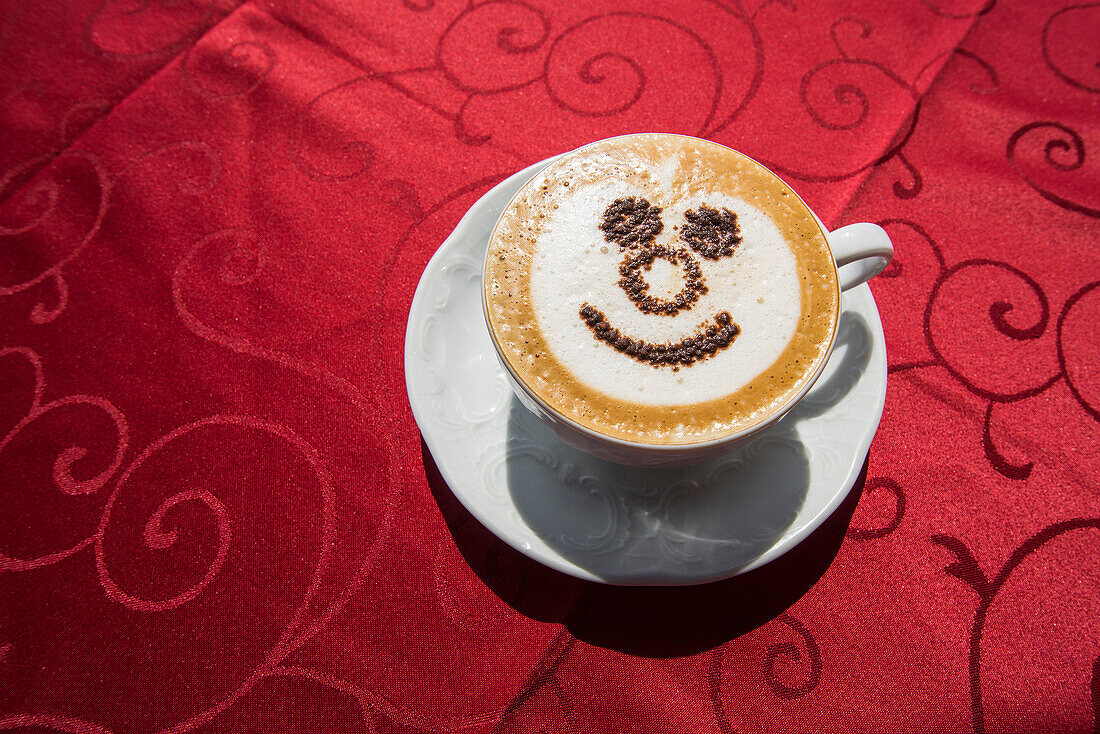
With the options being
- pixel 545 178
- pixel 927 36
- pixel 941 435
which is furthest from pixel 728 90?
pixel 941 435

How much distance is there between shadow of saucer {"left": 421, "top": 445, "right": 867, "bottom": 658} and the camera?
31.3 inches

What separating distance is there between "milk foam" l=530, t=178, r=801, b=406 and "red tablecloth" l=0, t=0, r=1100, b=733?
11.9 inches

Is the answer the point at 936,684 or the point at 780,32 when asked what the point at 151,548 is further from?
the point at 780,32

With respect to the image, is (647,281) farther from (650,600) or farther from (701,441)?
(650,600)

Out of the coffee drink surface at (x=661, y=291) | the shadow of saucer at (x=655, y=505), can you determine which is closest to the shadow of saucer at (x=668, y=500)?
the shadow of saucer at (x=655, y=505)

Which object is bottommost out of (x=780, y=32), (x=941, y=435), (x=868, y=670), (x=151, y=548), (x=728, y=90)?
(x=151, y=548)

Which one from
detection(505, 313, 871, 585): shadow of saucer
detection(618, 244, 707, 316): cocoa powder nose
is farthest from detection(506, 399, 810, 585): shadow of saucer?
detection(618, 244, 707, 316): cocoa powder nose

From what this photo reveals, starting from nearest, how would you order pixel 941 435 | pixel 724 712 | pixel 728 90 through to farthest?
pixel 724 712, pixel 941 435, pixel 728 90

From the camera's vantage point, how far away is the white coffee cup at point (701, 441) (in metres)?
0.66

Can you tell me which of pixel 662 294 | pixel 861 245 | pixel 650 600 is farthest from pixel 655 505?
pixel 861 245

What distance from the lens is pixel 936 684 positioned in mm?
775

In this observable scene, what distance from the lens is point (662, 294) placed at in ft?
2.40

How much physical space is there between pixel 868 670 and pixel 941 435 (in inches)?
14.2

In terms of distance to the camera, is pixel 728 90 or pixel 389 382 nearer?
pixel 389 382
